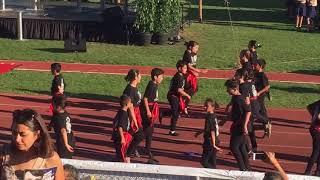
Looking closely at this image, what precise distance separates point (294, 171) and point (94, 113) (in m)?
5.79

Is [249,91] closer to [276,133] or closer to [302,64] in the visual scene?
[276,133]

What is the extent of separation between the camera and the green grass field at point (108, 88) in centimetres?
1864

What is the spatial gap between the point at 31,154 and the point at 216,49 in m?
21.8

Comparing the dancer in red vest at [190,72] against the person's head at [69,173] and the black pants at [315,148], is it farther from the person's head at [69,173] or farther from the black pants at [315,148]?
the person's head at [69,173]

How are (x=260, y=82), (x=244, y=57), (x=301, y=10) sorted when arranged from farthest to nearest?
(x=301, y=10) < (x=244, y=57) < (x=260, y=82)

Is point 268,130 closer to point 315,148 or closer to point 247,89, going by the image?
point 247,89

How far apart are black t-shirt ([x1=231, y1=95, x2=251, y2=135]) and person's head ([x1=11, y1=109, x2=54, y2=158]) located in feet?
19.3

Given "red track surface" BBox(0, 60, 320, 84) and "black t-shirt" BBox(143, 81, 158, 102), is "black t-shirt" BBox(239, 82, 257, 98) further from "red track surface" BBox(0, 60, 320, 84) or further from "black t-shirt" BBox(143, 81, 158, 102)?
"red track surface" BBox(0, 60, 320, 84)

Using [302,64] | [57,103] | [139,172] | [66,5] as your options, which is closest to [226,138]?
[57,103]

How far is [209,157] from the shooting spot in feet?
38.2

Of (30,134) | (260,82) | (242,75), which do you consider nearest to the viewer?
(30,134)

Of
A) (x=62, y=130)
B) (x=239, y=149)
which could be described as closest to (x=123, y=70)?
(x=239, y=149)

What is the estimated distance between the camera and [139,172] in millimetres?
7758

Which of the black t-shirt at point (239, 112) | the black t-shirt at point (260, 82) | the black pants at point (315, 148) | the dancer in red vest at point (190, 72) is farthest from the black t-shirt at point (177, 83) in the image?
the black pants at point (315, 148)
